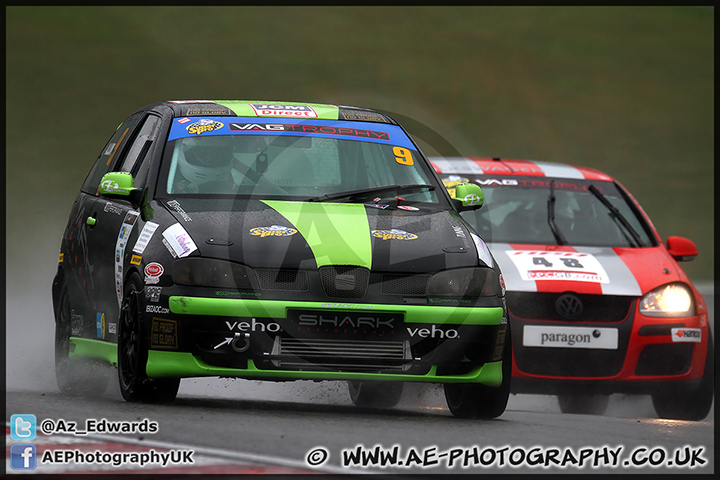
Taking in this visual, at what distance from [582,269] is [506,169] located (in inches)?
62.1

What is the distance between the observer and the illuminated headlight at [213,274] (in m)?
5.69

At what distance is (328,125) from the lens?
7.14 meters

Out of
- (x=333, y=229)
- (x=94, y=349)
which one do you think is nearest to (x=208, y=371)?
(x=333, y=229)

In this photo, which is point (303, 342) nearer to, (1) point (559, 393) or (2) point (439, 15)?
(1) point (559, 393)

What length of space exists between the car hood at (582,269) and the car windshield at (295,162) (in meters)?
1.28

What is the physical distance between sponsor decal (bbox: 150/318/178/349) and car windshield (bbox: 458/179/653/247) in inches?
134

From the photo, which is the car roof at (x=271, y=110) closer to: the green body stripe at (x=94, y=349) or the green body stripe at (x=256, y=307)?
the green body stripe at (x=94, y=349)

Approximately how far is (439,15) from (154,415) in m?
36.9

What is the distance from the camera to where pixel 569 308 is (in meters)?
7.81

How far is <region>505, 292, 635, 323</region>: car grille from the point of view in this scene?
779cm

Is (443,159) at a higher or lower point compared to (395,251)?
higher

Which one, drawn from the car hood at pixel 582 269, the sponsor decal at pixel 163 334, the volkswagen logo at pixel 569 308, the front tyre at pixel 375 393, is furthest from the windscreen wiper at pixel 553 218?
the sponsor decal at pixel 163 334

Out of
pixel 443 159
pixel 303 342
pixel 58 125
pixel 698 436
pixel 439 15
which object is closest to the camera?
pixel 303 342

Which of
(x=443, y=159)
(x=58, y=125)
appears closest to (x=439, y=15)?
(x=58, y=125)
